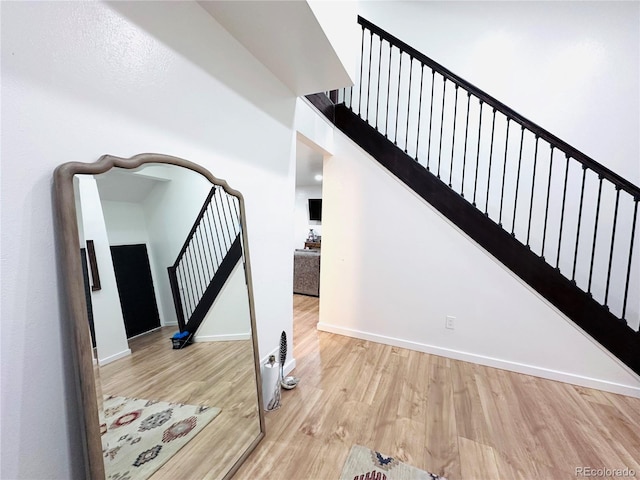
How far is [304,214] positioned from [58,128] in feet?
21.3

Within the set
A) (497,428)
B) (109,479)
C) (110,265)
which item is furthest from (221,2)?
(497,428)

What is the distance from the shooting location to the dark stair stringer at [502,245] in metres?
2.04

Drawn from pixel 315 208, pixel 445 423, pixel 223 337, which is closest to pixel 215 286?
pixel 223 337

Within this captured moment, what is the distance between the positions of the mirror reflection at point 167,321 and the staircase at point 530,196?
1.80 metres

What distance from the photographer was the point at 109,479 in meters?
0.82

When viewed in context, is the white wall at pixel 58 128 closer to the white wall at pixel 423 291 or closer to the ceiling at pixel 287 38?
the ceiling at pixel 287 38

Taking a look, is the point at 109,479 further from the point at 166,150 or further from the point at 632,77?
the point at 632,77

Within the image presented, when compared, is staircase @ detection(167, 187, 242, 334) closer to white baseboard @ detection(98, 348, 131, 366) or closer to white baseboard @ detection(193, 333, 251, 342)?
white baseboard @ detection(193, 333, 251, 342)

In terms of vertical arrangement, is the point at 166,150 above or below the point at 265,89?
below

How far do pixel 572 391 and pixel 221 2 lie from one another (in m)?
3.32

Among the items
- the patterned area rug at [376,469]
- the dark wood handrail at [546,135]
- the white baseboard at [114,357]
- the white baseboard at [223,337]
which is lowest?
the patterned area rug at [376,469]

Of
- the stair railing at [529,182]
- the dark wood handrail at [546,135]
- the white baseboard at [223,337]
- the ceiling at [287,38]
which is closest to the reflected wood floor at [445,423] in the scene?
the white baseboard at [223,337]

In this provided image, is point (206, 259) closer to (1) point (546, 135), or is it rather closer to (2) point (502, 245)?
(2) point (502, 245)

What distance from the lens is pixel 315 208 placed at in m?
6.77
